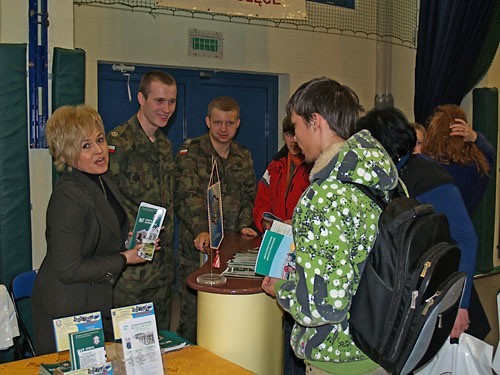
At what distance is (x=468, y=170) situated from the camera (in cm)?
325

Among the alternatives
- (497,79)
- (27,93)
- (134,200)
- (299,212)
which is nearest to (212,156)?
(134,200)

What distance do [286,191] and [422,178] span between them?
3.90 feet

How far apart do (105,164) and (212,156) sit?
127 cm

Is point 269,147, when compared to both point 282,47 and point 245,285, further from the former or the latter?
point 245,285

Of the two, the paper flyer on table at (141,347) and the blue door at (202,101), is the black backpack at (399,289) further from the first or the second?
the blue door at (202,101)

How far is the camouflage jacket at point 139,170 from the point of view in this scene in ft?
10.1

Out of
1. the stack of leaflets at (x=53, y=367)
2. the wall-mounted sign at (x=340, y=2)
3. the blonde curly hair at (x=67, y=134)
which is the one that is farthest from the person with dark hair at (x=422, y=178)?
the wall-mounted sign at (x=340, y=2)

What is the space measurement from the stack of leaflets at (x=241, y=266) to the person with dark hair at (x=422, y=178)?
29.8 inches

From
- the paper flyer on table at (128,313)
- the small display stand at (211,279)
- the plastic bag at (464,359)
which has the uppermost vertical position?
the paper flyer on table at (128,313)

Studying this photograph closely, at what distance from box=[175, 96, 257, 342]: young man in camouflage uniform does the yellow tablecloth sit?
147 cm

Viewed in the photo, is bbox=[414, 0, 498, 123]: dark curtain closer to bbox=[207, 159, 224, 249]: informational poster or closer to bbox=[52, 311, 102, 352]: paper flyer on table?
bbox=[207, 159, 224, 249]: informational poster

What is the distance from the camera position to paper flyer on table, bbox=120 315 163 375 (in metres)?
1.59

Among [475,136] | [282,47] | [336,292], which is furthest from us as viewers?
[282,47]

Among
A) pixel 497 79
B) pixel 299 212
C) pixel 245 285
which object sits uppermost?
pixel 497 79
